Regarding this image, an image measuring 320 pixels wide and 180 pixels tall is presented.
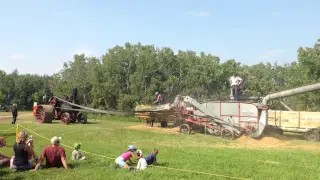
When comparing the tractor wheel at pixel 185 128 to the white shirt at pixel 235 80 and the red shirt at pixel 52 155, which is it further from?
the red shirt at pixel 52 155

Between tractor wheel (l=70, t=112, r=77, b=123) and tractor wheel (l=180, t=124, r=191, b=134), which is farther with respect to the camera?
tractor wheel (l=70, t=112, r=77, b=123)

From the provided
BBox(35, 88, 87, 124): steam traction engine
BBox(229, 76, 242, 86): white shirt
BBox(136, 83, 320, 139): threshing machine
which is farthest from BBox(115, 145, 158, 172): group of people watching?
BBox(35, 88, 87, 124): steam traction engine

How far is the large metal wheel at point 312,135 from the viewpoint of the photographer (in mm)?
20500

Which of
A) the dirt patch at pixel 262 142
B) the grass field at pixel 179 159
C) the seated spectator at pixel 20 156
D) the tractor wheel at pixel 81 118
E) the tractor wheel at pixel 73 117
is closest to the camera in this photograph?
the grass field at pixel 179 159

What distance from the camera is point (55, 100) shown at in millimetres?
23844

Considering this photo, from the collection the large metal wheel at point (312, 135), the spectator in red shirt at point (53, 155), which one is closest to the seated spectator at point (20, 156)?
the spectator in red shirt at point (53, 155)

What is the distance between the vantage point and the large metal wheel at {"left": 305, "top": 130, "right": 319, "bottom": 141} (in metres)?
20.5

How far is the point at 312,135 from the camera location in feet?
67.8

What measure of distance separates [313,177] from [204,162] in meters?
3.45

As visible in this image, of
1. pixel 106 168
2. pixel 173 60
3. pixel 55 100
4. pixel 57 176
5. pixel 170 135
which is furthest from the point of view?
pixel 173 60

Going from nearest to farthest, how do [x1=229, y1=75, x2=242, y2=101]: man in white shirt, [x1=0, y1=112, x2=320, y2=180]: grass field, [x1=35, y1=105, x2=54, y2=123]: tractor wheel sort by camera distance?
[x1=0, y1=112, x2=320, y2=180]: grass field → [x1=229, y1=75, x2=242, y2=101]: man in white shirt → [x1=35, y1=105, x2=54, y2=123]: tractor wheel

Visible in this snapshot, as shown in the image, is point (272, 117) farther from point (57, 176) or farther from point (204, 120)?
point (57, 176)

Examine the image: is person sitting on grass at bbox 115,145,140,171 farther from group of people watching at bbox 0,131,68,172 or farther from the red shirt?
the red shirt

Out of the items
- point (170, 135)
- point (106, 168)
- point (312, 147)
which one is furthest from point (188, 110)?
point (106, 168)
